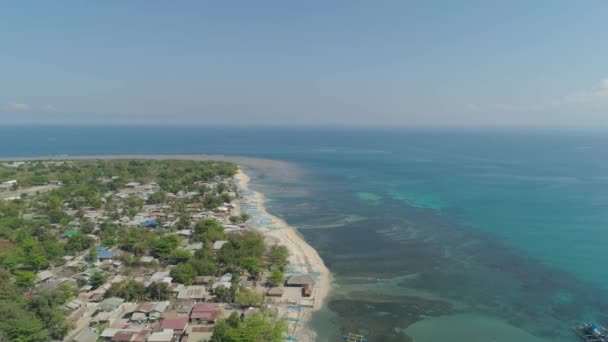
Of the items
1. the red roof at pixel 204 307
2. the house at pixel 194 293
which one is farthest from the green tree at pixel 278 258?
the red roof at pixel 204 307

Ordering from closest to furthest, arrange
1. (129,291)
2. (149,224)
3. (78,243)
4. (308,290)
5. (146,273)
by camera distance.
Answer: (129,291) → (308,290) → (146,273) → (78,243) → (149,224)

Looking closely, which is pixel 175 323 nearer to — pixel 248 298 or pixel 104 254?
pixel 248 298

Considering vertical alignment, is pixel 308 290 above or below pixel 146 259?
below

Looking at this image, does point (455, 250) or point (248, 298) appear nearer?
point (248, 298)

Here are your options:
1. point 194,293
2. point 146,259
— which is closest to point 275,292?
point 194,293

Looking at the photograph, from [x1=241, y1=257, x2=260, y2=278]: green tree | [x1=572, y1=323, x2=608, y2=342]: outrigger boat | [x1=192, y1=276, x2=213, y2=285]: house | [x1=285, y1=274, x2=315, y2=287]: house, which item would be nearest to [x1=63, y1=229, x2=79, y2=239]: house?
[x1=192, y1=276, x2=213, y2=285]: house

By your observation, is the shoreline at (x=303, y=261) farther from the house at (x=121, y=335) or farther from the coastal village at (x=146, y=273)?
the house at (x=121, y=335)
